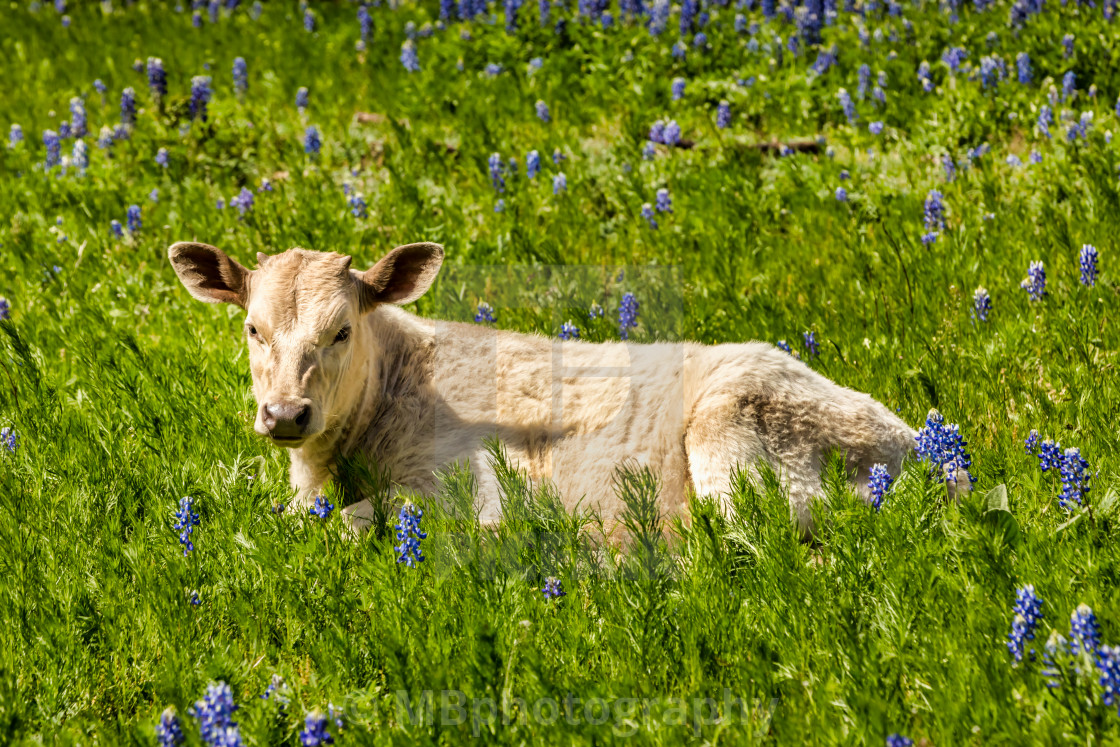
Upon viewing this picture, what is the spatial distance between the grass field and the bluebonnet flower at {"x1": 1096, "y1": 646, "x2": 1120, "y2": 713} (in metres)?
0.02

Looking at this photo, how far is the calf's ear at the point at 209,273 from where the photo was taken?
5457mm

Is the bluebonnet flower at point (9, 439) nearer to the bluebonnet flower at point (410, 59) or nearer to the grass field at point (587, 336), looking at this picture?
the grass field at point (587, 336)

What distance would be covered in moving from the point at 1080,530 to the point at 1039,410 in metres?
1.48

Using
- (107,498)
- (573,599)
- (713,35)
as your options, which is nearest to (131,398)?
(107,498)

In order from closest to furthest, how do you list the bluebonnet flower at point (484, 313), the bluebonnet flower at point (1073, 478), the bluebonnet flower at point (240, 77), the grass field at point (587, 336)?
1. the grass field at point (587, 336)
2. the bluebonnet flower at point (1073, 478)
3. the bluebonnet flower at point (484, 313)
4. the bluebonnet flower at point (240, 77)

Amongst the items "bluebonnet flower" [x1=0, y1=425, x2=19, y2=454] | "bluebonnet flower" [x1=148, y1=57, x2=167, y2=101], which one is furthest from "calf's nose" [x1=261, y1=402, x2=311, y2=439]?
"bluebonnet flower" [x1=148, y1=57, x2=167, y2=101]

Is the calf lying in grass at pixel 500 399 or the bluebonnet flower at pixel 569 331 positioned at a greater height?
the calf lying in grass at pixel 500 399

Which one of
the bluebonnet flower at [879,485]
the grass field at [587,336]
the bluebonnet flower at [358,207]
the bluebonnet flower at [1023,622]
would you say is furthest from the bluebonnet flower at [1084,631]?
the bluebonnet flower at [358,207]

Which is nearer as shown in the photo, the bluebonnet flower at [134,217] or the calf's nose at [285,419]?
the calf's nose at [285,419]

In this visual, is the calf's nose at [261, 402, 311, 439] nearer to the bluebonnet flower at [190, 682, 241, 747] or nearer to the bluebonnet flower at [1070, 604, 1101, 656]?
the bluebonnet flower at [190, 682, 241, 747]

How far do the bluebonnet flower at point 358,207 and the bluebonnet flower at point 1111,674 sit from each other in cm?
699

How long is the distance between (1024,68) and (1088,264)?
3865mm

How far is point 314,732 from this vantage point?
311cm

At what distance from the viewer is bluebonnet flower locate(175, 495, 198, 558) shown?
438 cm
